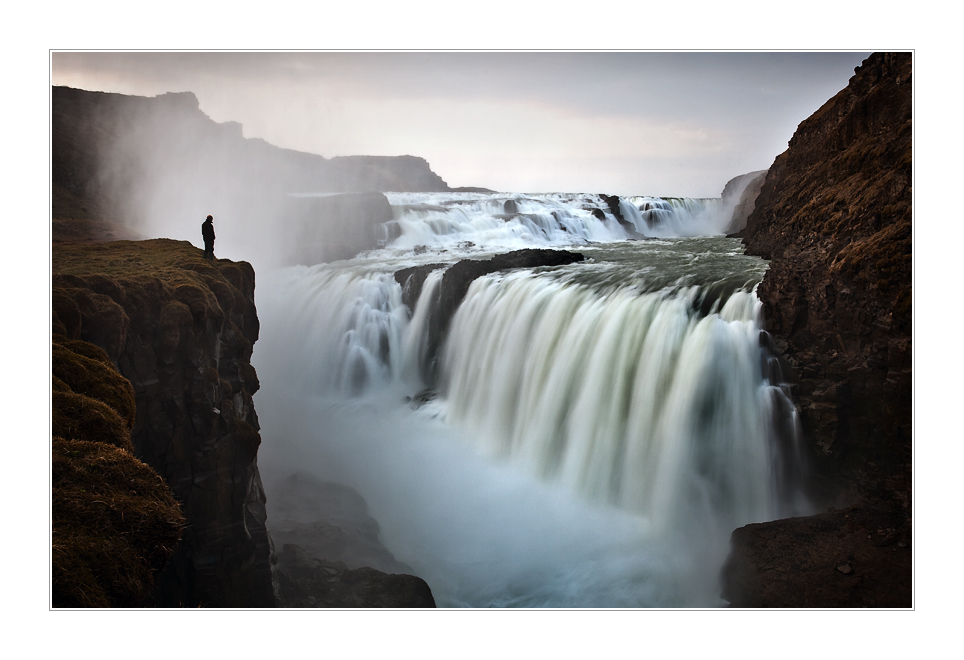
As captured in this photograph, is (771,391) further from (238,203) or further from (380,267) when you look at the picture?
(238,203)

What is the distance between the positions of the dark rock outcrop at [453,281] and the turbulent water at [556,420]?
209 millimetres

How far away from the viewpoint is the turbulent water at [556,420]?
509 cm

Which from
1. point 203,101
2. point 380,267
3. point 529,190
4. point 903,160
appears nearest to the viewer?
point 903,160

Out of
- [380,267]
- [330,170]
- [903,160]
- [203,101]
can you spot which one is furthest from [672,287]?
[330,170]

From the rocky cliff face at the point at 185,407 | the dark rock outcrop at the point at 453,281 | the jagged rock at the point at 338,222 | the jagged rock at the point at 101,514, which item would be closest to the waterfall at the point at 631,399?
the dark rock outcrop at the point at 453,281

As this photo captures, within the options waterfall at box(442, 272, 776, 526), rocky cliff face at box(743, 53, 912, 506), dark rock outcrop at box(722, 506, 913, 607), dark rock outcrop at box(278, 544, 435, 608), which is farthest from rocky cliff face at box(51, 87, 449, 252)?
dark rock outcrop at box(722, 506, 913, 607)

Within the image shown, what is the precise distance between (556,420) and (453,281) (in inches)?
168

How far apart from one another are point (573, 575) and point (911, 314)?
11.6 feet

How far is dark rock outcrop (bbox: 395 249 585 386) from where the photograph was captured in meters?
9.94

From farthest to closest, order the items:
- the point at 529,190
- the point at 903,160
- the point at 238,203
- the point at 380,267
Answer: the point at 238,203
the point at 380,267
the point at 529,190
the point at 903,160

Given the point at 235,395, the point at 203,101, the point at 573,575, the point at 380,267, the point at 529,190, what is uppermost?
the point at 203,101

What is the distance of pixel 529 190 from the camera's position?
28.5ft

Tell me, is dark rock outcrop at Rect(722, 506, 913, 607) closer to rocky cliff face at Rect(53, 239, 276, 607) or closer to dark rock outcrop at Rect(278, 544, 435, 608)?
dark rock outcrop at Rect(278, 544, 435, 608)

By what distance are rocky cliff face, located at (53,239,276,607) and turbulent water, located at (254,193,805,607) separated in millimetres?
1980
